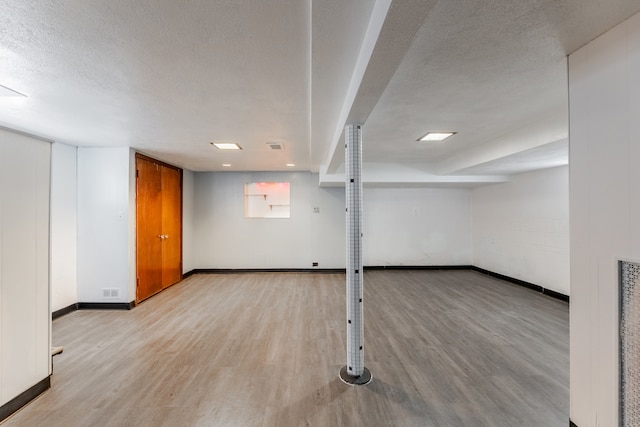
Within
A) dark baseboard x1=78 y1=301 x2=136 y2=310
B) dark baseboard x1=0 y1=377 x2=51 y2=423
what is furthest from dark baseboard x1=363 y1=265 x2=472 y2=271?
dark baseboard x1=0 y1=377 x2=51 y2=423

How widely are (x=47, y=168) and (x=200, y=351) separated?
7.13 ft

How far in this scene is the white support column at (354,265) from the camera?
2344mm

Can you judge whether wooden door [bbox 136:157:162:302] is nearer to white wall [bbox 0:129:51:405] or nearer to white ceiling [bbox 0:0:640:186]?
white ceiling [bbox 0:0:640:186]

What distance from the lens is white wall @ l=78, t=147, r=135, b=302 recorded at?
4059 mm

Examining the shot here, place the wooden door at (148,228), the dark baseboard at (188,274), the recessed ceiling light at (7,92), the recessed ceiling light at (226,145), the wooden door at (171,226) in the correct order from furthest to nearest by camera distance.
A: the dark baseboard at (188,274), the wooden door at (171,226), the wooden door at (148,228), the recessed ceiling light at (226,145), the recessed ceiling light at (7,92)

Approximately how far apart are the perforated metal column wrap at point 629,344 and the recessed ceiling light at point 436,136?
2.43 m

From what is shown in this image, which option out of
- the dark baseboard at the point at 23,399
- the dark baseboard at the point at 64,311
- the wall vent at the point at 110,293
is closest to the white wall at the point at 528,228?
the dark baseboard at the point at 23,399

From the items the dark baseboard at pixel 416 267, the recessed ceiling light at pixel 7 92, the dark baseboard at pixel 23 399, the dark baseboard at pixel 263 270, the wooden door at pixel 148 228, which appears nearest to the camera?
the dark baseboard at pixel 23 399

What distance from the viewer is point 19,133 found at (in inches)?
78.4

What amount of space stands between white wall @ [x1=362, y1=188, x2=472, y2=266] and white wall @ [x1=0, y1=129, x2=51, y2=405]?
578 cm

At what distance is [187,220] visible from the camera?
6160mm

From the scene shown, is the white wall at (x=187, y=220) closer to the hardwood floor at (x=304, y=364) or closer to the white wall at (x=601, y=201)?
the hardwood floor at (x=304, y=364)

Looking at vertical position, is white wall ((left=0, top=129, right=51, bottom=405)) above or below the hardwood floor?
above

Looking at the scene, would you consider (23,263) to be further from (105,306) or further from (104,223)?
(105,306)
